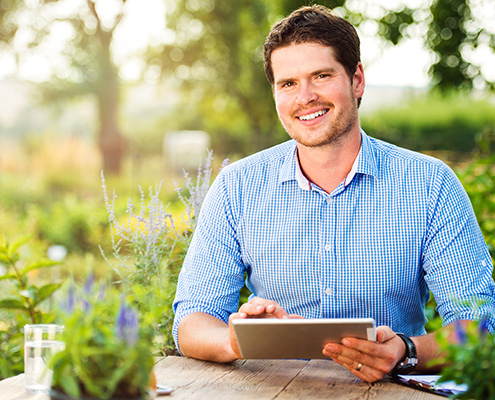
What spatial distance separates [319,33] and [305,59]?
0.09 metres

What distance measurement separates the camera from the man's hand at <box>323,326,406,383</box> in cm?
138

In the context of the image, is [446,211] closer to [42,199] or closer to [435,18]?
[435,18]

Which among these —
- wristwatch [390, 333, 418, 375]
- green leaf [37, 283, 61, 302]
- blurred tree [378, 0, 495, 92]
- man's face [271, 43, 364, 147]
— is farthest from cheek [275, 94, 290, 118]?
blurred tree [378, 0, 495, 92]

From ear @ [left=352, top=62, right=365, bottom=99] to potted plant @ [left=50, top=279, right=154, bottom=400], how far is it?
57.0 inches

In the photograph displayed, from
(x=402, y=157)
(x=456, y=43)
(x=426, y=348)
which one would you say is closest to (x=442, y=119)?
(x=456, y=43)

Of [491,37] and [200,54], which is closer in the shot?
[491,37]

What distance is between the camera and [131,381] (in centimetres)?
90

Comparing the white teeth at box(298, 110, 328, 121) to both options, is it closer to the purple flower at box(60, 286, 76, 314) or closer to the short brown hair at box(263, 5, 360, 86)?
the short brown hair at box(263, 5, 360, 86)

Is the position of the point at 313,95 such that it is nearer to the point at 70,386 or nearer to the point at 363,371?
the point at 363,371

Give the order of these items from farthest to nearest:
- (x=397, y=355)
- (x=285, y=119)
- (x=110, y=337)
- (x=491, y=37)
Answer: (x=491, y=37), (x=285, y=119), (x=397, y=355), (x=110, y=337)

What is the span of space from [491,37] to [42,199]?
884cm

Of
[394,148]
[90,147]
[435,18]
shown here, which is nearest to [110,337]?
[394,148]

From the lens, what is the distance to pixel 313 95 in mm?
2023

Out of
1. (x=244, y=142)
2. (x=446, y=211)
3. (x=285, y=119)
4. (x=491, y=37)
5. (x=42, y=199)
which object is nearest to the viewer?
(x=446, y=211)
